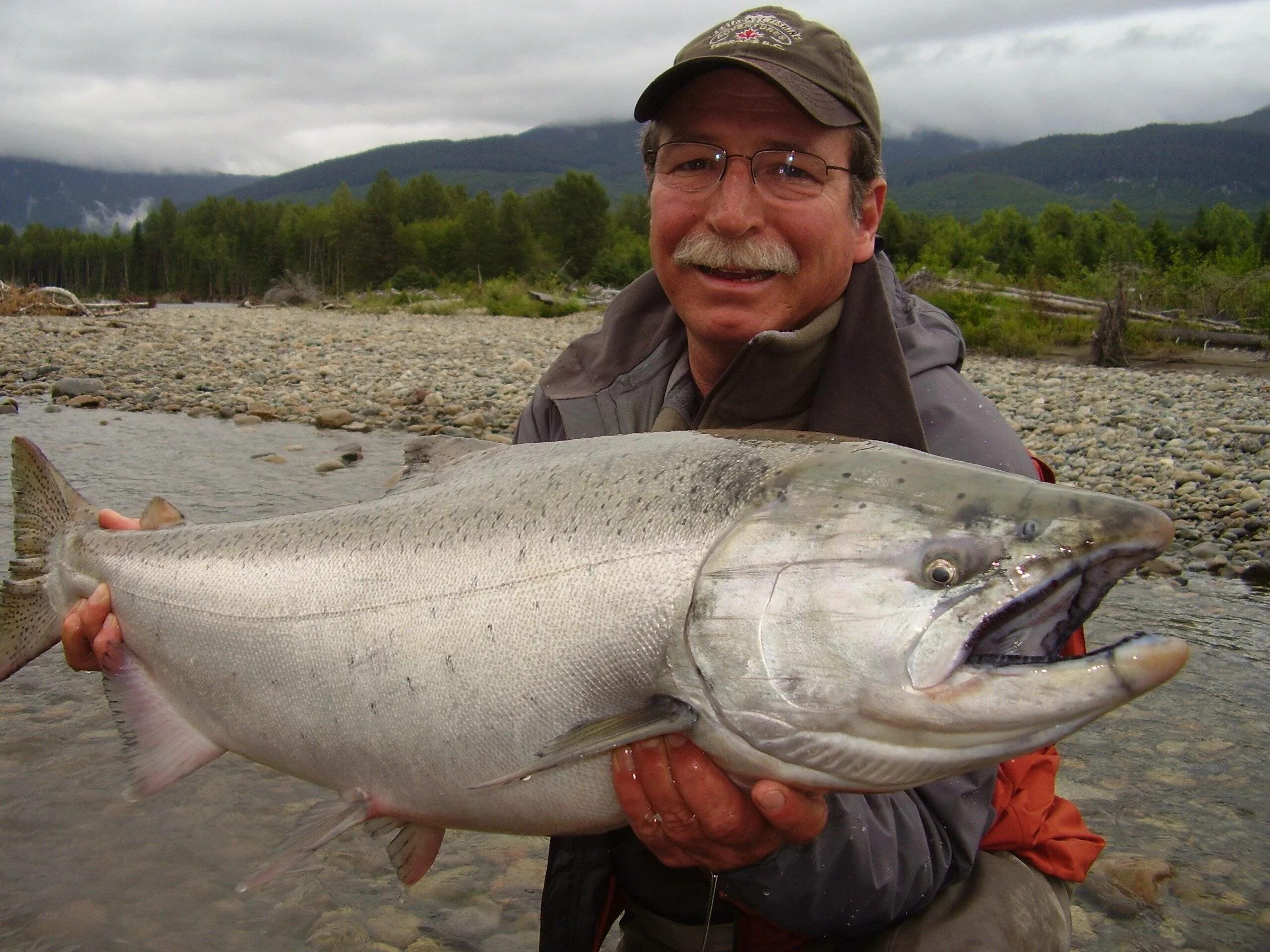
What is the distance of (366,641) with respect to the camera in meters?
2.11

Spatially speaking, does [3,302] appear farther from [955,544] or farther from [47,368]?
[955,544]

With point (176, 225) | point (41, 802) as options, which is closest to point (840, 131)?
point (41, 802)

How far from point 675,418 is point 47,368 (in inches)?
Result: 621

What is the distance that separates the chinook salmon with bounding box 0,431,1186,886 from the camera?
152 centimetres

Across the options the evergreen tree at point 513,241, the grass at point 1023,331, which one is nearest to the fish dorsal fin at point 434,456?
the grass at point 1023,331

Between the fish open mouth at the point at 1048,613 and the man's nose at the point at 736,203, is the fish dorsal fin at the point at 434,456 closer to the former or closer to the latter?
the man's nose at the point at 736,203

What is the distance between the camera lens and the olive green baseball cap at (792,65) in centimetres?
257

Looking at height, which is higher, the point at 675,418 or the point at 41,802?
the point at 675,418

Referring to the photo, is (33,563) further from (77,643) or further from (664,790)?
(664,790)

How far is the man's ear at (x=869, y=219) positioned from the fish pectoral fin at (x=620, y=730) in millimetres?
1515

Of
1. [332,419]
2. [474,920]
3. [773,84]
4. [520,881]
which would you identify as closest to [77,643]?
[474,920]

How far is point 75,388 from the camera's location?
1350cm

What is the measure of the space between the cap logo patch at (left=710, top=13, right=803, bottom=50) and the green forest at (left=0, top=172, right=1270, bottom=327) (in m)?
17.9

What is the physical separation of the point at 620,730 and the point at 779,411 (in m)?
1.12
